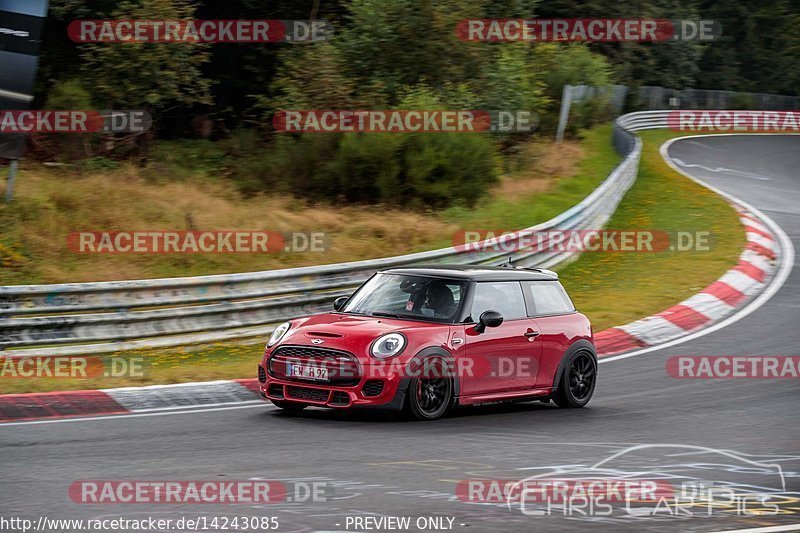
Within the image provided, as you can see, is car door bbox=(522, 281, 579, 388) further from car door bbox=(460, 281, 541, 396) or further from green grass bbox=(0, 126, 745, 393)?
green grass bbox=(0, 126, 745, 393)

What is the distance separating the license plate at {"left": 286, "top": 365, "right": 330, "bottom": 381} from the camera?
9586 mm

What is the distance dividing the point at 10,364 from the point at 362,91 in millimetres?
18116

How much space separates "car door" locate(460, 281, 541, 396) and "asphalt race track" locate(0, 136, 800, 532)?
0.34 m

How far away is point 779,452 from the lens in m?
8.85

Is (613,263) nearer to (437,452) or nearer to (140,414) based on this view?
(140,414)

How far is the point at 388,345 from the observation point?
31.5 feet

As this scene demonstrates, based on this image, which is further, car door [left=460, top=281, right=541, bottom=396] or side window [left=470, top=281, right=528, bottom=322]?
side window [left=470, top=281, right=528, bottom=322]

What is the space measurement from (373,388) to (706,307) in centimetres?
891

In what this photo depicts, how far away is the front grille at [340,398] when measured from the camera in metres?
9.51

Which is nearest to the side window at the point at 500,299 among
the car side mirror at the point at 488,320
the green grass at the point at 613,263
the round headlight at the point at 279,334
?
the car side mirror at the point at 488,320

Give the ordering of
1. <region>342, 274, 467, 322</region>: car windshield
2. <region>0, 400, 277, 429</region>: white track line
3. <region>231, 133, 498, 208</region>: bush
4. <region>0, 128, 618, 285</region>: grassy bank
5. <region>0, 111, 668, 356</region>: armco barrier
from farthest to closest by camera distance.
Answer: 1. <region>231, 133, 498, 208</region>: bush
2. <region>0, 128, 618, 285</region>: grassy bank
3. <region>0, 111, 668, 356</region>: armco barrier
4. <region>342, 274, 467, 322</region>: car windshield
5. <region>0, 400, 277, 429</region>: white track line

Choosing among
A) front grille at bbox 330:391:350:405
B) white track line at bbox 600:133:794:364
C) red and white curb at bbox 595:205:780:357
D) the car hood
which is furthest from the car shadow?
red and white curb at bbox 595:205:780:357

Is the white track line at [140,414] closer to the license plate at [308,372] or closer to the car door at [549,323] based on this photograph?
the license plate at [308,372]

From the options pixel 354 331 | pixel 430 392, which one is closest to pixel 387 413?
pixel 430 392
